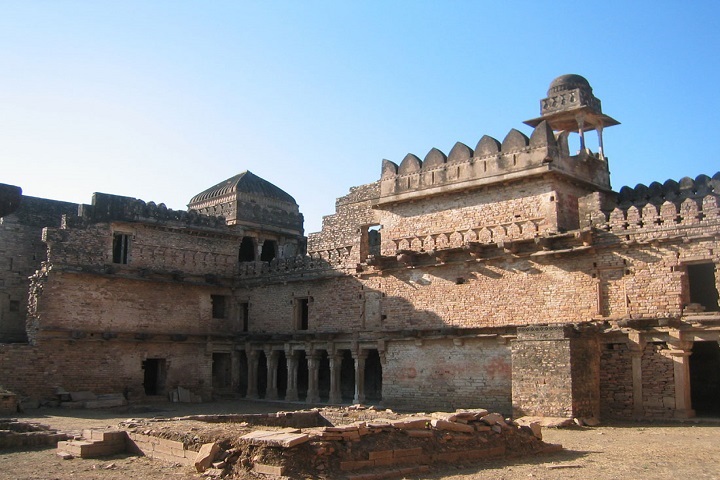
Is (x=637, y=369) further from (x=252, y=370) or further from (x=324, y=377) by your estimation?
(x=252, y=370)

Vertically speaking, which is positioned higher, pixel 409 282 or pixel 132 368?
Result: pixel 409 282

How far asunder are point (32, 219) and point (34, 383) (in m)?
7.12

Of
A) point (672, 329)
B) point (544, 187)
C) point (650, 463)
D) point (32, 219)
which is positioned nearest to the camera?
point (650, 463)

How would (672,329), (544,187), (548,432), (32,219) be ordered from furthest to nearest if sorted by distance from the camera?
(32,219)
(544,187)
(672,329)
(548,432)

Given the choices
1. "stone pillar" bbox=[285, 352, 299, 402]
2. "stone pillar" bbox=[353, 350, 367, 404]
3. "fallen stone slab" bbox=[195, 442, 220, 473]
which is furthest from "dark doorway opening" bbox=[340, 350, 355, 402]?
"fallen stone slab" bbox=[195, 442, 220, 473]

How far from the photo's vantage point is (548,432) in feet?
52.1

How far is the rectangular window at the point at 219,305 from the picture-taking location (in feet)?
94.2

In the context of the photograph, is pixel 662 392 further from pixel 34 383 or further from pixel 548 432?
pixel 34 383

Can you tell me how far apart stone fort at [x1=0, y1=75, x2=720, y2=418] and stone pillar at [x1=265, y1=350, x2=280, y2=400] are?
2.0 inches

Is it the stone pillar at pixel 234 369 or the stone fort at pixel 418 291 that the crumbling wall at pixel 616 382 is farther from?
the stone pillar at pixel 234 369

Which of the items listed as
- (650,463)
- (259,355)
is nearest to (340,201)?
(259,355)

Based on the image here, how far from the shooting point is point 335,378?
2484 cm

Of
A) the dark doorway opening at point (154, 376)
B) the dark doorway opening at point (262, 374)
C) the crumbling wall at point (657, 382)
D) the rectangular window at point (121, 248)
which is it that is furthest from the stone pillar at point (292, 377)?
the crumbling wall at point (657, 382)

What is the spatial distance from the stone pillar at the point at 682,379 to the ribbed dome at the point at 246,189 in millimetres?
18897
